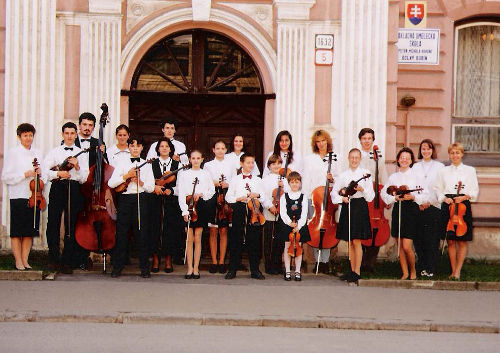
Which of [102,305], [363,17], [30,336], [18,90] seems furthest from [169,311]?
[363,17]

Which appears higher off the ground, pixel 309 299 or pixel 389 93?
pixel 389 93

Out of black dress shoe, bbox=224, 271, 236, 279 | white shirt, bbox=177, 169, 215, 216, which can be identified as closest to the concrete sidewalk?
black dress shoe, bbox=224, 271, 236, 279

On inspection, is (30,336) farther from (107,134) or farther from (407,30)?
(407,30)

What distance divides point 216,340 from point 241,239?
3.83 m

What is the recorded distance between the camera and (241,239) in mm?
11883

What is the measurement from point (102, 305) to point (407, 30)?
7.28 m

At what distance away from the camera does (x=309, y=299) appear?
10.2 meters

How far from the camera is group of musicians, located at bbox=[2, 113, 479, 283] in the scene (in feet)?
38.2

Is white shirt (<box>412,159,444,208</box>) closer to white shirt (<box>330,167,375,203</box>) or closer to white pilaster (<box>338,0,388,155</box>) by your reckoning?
white shirt (<box>330,167,375,203</box>)

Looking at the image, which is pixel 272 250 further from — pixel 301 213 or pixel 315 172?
pixel 315 172

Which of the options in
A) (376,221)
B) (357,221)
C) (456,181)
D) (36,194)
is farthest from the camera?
(456,181)

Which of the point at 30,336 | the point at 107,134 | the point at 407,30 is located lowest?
the point at 30,336

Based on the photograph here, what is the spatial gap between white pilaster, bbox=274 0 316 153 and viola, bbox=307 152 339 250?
189 centimetres

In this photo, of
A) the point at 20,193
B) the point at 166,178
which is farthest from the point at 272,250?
the point at 20,193
